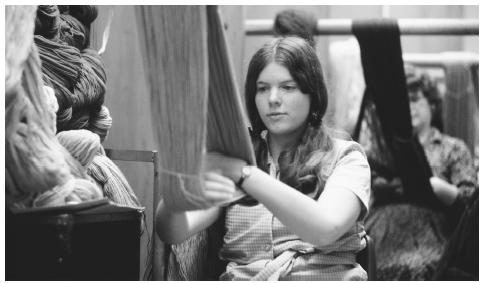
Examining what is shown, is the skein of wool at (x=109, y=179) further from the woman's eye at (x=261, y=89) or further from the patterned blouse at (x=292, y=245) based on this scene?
the woman's eye at (x=261, y=89)

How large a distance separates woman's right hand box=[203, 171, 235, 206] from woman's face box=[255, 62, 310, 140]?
0.85 feet

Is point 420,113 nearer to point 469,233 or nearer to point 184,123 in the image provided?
point 469,233

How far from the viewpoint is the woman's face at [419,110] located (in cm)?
246

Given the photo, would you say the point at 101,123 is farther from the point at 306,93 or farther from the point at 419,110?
the point at 419,110

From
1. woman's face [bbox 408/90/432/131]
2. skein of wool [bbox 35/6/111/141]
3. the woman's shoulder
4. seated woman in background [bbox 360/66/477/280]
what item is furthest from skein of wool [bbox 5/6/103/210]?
woman's face [bbox 408/90/432/131]

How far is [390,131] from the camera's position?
2.00 meters

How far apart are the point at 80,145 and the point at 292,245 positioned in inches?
15.7

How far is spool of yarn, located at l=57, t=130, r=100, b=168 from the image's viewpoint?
1.07m

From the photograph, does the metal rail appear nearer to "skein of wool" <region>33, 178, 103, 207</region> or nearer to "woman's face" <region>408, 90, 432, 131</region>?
"woman's face" <region>408, 90, 432, 131</region>

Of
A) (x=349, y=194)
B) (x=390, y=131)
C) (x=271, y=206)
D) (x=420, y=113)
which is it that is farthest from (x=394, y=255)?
(x=271, y=206)

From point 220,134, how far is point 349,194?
273 mm

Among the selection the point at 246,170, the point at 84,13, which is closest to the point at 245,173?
the point at 246,170

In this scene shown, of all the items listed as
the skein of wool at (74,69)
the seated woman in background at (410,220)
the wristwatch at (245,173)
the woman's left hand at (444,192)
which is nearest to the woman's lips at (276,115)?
the wristwatch at (245,173)

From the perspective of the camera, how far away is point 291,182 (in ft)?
3.84
